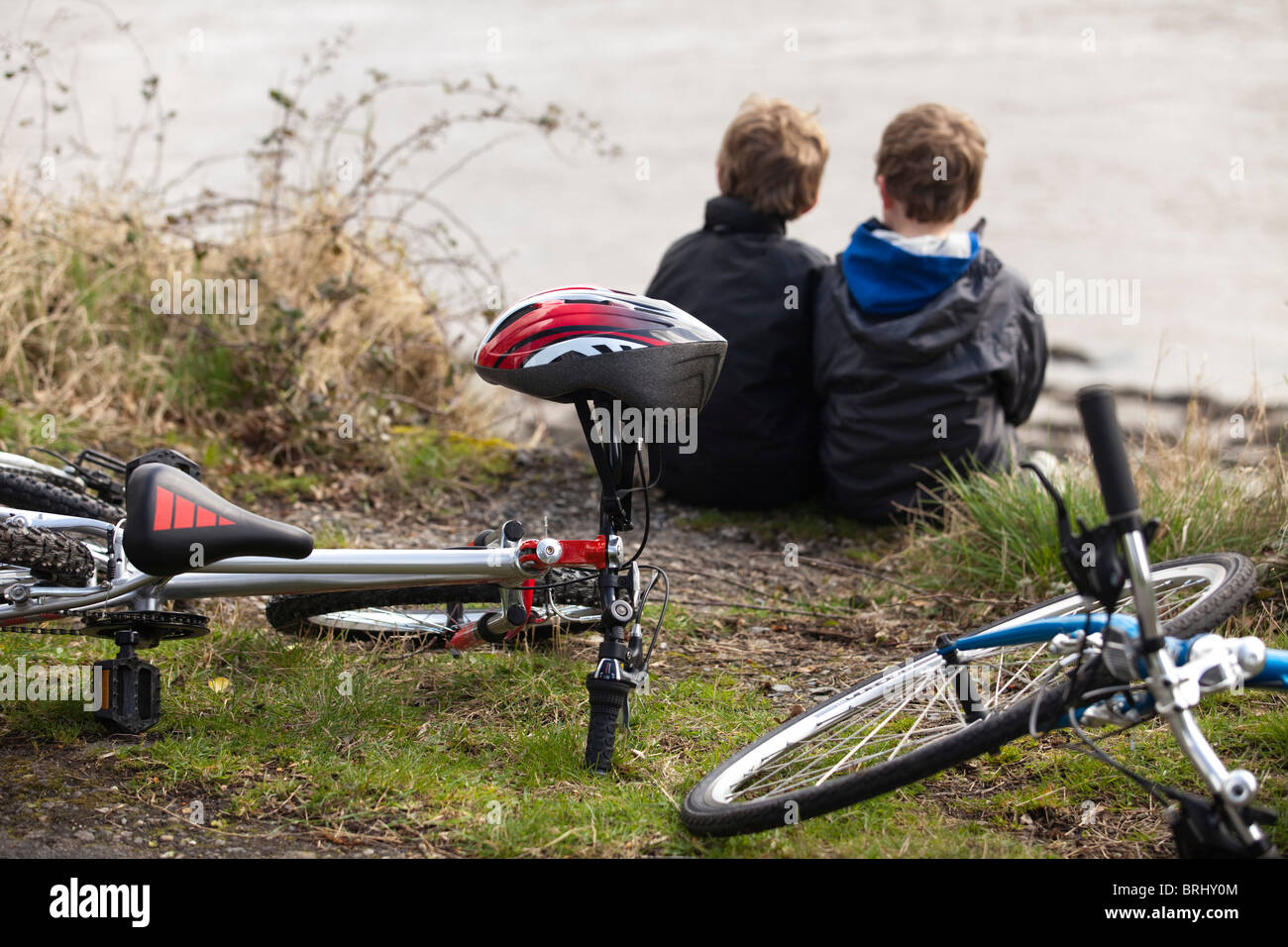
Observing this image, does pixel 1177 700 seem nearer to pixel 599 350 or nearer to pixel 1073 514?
pixel 599 350

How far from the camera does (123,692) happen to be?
9.98 feet

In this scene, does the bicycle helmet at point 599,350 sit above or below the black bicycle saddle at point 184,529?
above

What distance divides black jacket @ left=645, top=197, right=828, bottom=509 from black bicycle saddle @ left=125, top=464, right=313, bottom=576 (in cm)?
261

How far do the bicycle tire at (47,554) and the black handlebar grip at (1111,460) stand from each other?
2.20 m

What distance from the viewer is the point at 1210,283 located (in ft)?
36.2

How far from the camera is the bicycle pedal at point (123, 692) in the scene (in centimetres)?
304

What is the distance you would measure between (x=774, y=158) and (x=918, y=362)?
1.01 m

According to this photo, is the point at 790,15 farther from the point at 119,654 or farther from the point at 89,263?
the point at 119,654

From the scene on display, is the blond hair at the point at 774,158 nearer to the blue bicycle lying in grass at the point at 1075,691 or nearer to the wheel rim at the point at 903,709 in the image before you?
the blue bicycle lying in grass at the point at 1075,691

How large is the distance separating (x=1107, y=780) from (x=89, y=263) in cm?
485

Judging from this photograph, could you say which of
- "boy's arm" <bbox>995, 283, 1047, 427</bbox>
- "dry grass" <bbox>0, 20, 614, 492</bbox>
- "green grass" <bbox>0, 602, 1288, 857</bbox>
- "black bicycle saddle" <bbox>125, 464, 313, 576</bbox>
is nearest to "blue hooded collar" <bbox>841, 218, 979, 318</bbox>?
"boy's arm" <bbox>995, 283, 1047, 427</bbox>

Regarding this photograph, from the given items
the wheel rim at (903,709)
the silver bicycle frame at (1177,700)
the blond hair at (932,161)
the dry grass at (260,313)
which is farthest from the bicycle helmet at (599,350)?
the dry grass at (260,313)

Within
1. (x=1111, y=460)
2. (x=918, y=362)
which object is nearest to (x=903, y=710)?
(x=1111, y=460)
